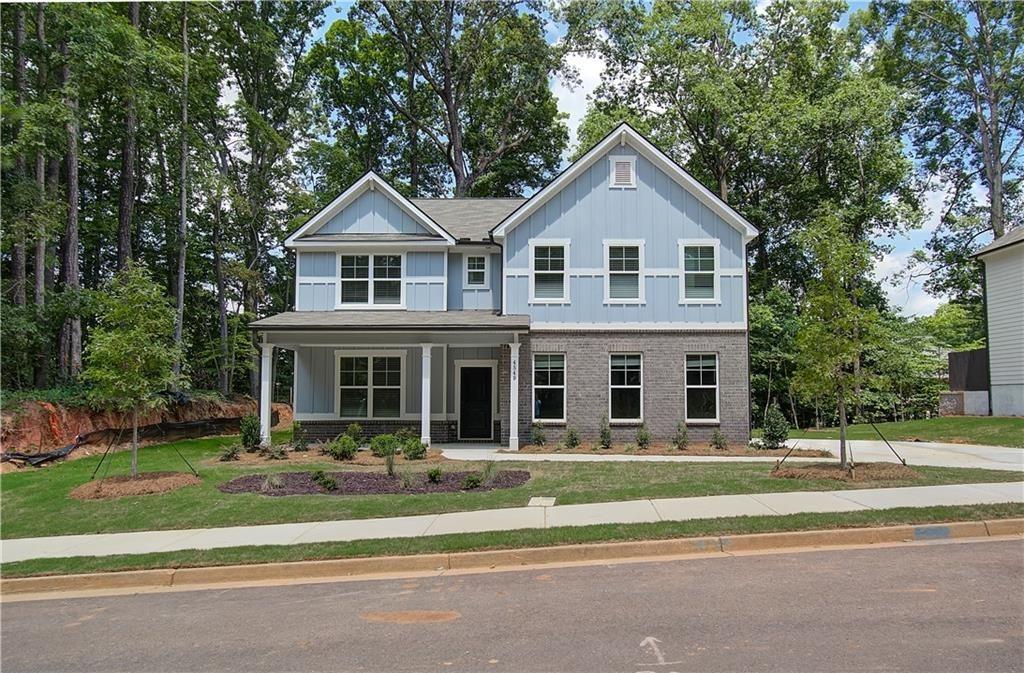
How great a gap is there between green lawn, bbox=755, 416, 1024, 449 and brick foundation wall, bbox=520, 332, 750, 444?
16.3ft

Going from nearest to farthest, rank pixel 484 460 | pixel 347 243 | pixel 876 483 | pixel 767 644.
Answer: pixel 767 644 → pixel 876 483 → pixel 484 460 → pixel 347 243

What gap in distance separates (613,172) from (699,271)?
12.8 feet

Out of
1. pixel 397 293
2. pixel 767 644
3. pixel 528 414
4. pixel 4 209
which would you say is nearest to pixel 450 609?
pixel 767 644

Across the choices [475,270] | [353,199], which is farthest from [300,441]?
[353,199]

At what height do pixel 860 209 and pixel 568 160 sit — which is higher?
pixel 568 160

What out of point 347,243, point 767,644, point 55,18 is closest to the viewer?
point 767,644

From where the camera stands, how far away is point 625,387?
1911 cm

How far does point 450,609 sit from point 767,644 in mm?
2716

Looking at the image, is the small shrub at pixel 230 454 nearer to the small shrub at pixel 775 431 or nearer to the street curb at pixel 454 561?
the street curb at pixel 454 561

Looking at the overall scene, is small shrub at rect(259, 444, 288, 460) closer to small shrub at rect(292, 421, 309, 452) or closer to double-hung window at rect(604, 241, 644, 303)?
small shrub at rect(292, 421, 309, 452)

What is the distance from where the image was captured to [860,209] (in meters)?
31.4

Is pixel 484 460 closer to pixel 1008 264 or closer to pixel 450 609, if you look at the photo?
pixel 450 609

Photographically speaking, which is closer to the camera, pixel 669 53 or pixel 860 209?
pixel 860 209

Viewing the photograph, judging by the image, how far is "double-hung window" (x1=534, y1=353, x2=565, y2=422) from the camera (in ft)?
63.0
